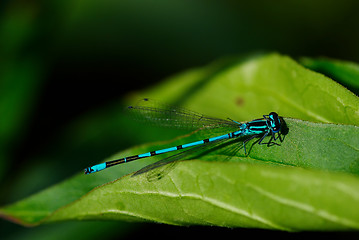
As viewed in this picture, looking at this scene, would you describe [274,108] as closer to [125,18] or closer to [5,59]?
[5,59]

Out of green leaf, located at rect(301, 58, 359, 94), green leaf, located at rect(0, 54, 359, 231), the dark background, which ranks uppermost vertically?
the dark background

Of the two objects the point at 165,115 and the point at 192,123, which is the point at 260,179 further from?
the point at 165,115

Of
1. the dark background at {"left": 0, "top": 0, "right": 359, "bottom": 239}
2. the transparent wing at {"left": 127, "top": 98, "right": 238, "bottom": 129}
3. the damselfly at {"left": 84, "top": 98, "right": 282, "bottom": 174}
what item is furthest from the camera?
the dark background at {"left": 0, "top": 0, "right": 359, "bottom": 239}

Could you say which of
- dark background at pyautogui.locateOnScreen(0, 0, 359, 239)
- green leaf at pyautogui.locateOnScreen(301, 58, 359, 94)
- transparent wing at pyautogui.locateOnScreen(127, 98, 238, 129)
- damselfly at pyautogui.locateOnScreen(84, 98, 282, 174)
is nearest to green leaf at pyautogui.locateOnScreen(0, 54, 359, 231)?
damselfly at pyautogui.locateOnScreen(84, 98, 282, 174)

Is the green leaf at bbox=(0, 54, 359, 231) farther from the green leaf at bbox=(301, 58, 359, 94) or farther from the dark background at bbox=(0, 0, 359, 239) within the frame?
the dark background at bbox=(0, 0, 359, 239)

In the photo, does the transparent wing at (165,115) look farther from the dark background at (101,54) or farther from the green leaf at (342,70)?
the green leaf at (342,70)

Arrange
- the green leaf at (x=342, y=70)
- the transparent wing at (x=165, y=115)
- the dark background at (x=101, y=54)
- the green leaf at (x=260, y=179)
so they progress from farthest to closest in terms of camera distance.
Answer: the dark background at (x=101, y=54) < the transparent wing at (x=165, y=115) < the green leaf at (x=342, y=70) < the green leaf at (x=260, y=179)

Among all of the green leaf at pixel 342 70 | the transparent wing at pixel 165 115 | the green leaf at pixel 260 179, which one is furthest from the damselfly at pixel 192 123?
the green leaf at pixel 342 70
